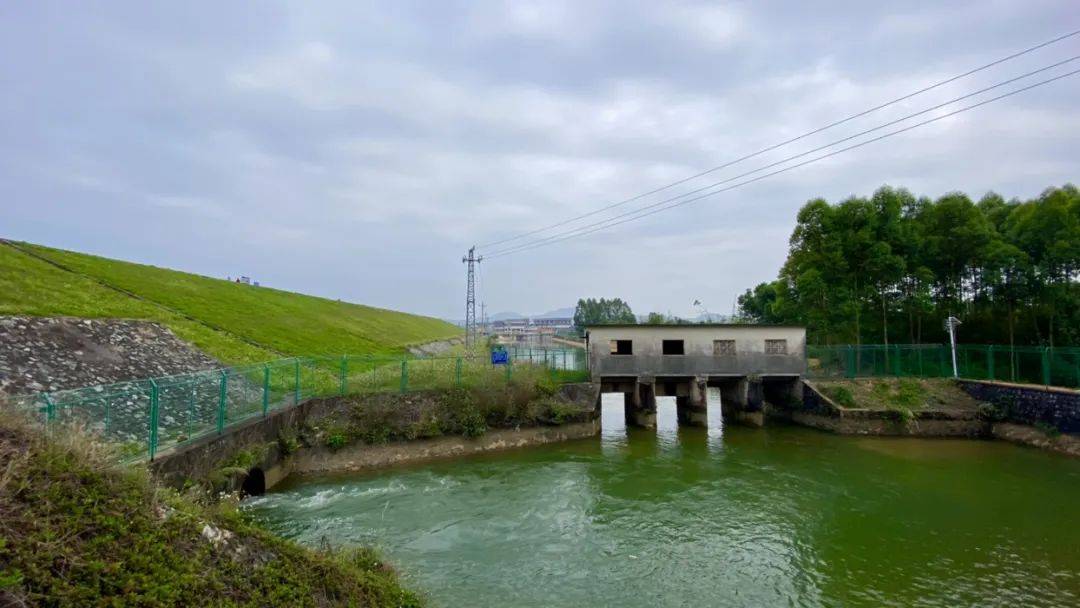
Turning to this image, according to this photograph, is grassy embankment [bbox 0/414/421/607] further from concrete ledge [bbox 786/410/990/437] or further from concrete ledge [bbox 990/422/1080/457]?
concrete ledge [bbox 990/422/1080/457]

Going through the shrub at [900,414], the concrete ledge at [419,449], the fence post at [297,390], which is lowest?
the concrete ledge at [419,449]

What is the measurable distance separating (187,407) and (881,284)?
34.0 m

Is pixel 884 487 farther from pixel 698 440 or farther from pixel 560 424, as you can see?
pixel 560 424

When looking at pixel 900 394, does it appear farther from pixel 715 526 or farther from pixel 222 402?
pixel 222 402

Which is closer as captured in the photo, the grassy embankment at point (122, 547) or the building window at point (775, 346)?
the grassy embankment at point (122, 547)

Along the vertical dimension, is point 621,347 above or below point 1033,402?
above

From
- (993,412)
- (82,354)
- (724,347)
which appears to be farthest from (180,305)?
(993,412)

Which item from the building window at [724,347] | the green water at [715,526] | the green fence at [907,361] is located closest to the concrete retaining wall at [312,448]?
the green water at [715,526]

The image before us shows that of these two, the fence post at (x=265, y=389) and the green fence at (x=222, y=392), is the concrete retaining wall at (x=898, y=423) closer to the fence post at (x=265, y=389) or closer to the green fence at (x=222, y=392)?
the green fence at (x=222, y=392)

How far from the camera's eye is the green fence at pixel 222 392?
31.3 feet

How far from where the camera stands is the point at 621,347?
1075 inches

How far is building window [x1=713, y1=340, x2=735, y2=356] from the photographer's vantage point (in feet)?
89.4

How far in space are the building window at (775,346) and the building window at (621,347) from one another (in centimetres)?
725

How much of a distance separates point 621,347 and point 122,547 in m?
23.8
